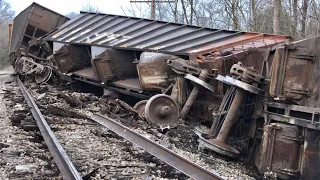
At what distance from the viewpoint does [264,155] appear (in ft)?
16.3

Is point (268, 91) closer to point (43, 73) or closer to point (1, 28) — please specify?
point (43, 73)

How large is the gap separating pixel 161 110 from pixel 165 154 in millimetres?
2275

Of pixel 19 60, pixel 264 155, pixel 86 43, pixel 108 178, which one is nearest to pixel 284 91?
pixel 264 155

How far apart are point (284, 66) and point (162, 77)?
360cm

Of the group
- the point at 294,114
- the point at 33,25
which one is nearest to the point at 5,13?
the point at 33,25

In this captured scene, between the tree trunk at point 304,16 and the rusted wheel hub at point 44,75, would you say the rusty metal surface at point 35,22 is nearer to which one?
the rusted wheel hub at point 44,75

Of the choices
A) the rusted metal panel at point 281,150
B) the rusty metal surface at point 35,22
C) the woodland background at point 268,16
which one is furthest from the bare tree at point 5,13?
the rusted metal panel at point 281,150

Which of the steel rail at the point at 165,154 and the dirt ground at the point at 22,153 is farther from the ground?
the dirt ground at the point at 22,153

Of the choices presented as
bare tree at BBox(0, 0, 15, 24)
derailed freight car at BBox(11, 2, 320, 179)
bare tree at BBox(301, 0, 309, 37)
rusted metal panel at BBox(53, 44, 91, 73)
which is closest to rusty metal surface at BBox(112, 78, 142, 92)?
derailed freight car at BBox(11, 2, 320, 179)

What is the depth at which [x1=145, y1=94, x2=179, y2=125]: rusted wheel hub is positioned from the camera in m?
7.00

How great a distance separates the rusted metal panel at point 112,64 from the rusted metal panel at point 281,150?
620 centimetres

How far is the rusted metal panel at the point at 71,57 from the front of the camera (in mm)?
12906

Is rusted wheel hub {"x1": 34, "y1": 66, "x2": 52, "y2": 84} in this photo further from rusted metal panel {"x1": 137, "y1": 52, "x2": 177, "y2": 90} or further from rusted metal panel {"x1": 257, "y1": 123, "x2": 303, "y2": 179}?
rusted metal panel {"x1": 257, "y1": 123, "x2": 303, "y2": 179}

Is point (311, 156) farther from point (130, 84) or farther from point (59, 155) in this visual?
point (130, 84)
